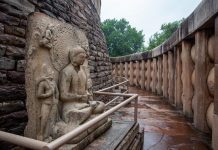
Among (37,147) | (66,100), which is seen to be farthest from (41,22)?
(37,147)

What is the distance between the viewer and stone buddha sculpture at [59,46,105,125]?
2.87m

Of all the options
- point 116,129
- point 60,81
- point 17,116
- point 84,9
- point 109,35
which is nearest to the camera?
point 17,116

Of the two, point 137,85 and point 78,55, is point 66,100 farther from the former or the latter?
point 137,85

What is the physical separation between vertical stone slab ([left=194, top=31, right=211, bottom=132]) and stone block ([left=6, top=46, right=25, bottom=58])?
10.0ft

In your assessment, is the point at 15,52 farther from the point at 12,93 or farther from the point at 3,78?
the point at 12,93

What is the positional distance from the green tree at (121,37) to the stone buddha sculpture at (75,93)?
25.9 m

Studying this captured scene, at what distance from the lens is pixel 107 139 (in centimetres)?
306

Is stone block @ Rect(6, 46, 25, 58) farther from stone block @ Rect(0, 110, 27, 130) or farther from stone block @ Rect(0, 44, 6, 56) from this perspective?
stone block @ Rect(0, 110, 27, 130)

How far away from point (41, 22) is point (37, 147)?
1.64 meters

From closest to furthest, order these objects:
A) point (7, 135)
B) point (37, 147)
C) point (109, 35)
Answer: point (37, 147), point (7, 135), point (109, 35)

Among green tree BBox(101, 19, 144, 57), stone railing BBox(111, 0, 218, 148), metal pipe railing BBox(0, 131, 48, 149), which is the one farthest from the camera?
green tree BBox(101, 19, 144, 57)

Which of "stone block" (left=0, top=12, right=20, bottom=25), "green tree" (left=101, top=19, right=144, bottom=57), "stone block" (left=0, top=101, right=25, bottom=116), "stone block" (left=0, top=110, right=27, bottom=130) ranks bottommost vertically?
"stone block" (left=0, top=110, right=27, bottom=130)

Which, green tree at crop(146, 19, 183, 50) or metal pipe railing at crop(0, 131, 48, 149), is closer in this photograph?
metal pipe railing at crop(0, 131, 48, 149)

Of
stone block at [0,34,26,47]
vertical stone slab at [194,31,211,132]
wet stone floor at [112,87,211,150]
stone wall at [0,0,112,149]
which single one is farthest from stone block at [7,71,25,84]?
vertical stone slab at [194,31,211,132]
